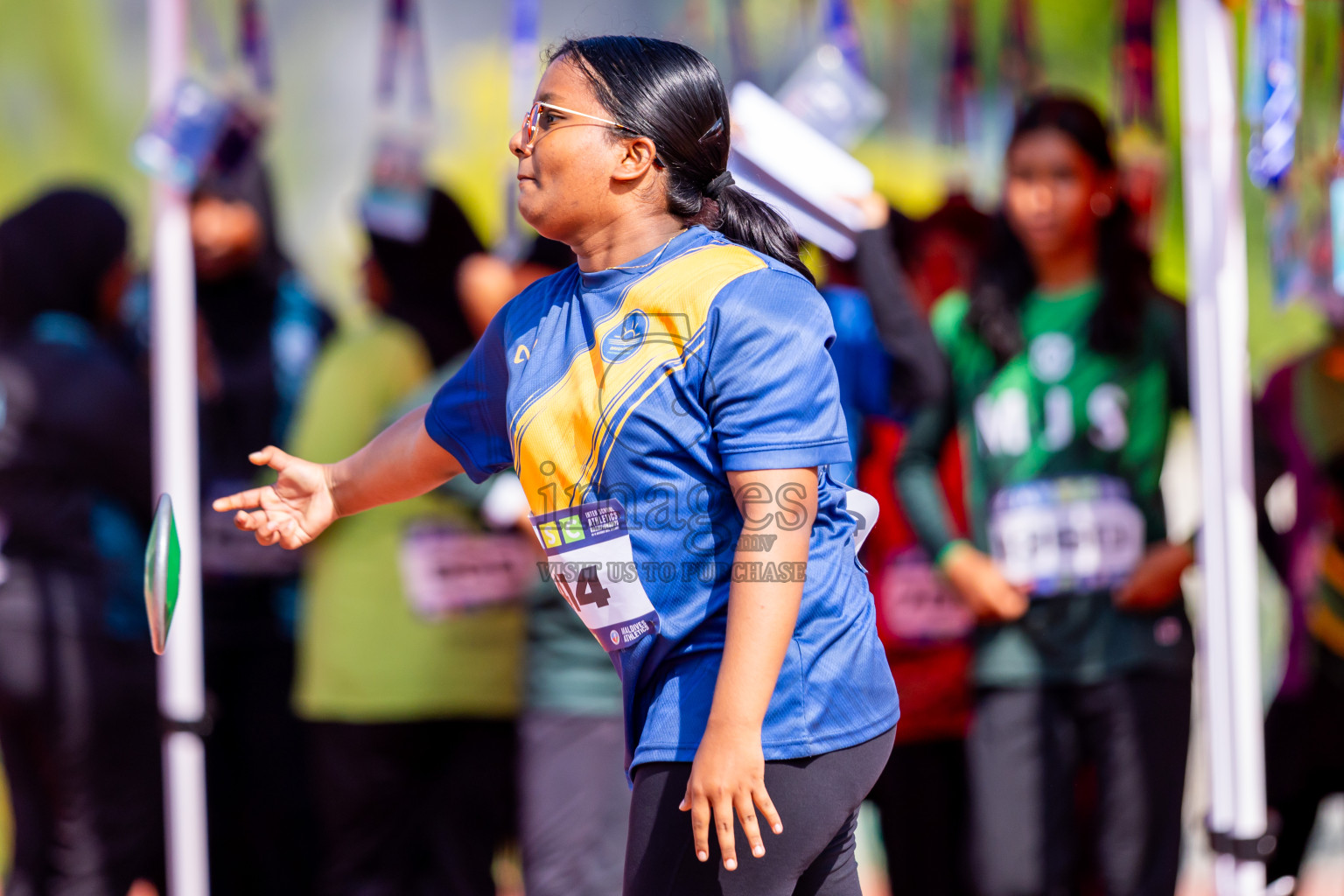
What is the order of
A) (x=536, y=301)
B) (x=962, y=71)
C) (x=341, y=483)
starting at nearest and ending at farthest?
(x=536, y=301), (x=341, y=483), (x=962, y=71)

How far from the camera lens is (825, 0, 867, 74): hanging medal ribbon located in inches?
148

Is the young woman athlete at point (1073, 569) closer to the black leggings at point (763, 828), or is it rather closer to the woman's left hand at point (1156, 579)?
the woman's left hand at point (1156, 579)

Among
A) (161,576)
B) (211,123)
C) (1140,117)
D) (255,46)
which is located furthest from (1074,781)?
(255,46)

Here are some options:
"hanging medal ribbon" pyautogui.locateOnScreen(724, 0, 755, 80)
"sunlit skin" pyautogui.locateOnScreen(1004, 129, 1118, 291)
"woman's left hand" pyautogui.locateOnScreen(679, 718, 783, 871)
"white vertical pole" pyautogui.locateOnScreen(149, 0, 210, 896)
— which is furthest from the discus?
"hanging medal ribbon" pyautogui.locateOnScreen(724, 0, 755, 80)

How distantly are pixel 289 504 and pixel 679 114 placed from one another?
2.55ft

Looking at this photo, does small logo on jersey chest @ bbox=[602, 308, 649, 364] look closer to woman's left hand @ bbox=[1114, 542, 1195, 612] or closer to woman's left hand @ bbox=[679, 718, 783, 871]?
woman's left hand @ bbox=[679, 718, 783, 871]

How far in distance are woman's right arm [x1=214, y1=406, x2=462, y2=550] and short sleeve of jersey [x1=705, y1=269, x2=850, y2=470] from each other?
496 mm

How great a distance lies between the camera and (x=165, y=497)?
6.75 feet

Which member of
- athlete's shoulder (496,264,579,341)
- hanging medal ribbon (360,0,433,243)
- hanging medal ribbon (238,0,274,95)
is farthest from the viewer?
hanging medal ribbon (238,0,274,95)

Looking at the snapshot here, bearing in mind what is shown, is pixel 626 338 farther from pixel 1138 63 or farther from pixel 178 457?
pixel 1138 63

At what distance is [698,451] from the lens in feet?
5.62

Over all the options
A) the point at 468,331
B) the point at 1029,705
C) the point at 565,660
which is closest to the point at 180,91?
the point at 468,331

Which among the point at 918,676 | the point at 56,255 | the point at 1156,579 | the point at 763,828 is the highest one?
the point at 56,255

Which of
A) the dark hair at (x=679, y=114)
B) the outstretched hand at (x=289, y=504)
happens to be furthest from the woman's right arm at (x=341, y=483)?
the dark hair at (x=679, y=114)
